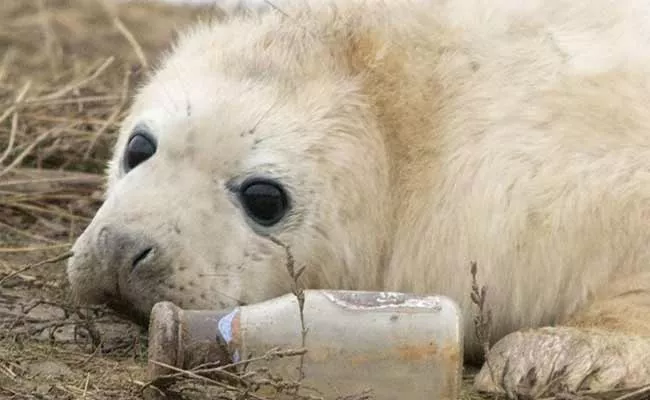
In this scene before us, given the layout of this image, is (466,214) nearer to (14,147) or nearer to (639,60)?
(639,60)

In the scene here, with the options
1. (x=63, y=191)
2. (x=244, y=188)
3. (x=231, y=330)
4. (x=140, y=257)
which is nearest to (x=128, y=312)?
(x=140, y=257)

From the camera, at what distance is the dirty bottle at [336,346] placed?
328 centimetres

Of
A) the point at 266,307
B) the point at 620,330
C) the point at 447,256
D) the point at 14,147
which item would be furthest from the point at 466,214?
the point at 14,147

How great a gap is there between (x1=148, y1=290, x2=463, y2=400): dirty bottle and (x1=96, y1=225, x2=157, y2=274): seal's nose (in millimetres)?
354

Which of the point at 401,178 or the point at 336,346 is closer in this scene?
the point at 336,346

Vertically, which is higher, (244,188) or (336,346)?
(244,188)

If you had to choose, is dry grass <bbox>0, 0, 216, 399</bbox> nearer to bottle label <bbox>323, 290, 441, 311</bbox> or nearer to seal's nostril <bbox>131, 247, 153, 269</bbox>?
seal's nostril <bbox>131, 247, 153, 269</bbox>

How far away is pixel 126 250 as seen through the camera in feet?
12.1

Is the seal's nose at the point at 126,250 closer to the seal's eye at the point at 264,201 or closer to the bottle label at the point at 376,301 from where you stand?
the seal's eye at the point at 264,201

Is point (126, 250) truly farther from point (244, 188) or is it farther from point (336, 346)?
point (336, 346)

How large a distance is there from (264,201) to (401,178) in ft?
1.15

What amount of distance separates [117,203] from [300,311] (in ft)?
2.32

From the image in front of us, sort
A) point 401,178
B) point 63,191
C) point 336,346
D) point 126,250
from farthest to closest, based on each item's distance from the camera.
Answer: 1. point 63,191
2. point 401,178
3. point 126,250
4. point 336,346

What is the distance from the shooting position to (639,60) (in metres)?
4.04
